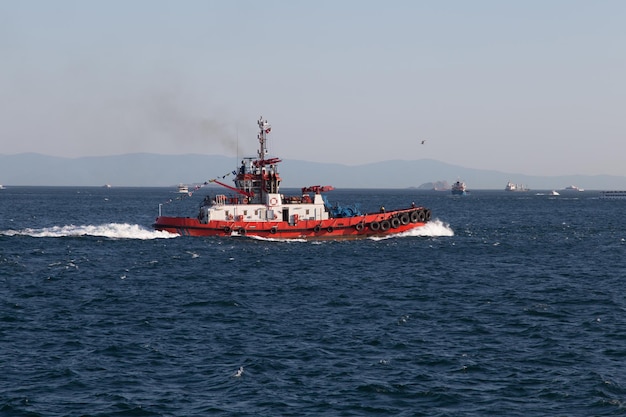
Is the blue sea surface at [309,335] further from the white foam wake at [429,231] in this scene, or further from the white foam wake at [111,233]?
the white foam wake at [429,231]

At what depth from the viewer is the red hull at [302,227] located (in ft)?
233

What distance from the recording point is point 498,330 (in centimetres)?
3484

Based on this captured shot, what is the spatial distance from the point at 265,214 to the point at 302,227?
3475 mm

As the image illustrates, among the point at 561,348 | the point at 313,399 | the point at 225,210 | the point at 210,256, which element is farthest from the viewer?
the point at 225,210

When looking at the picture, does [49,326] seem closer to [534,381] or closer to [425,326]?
[425,326]

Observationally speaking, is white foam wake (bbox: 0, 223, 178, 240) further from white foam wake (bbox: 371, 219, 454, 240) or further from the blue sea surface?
white foam wake (bbox: 371, 219, 454, 240)

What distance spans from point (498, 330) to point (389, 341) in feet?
17.7

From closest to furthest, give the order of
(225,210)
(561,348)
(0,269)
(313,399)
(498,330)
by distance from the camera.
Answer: (313,399), (561,348), (498,330), (0,269), (225,210)

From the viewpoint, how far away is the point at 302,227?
7150 cm

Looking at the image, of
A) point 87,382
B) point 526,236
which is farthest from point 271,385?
point 526,236

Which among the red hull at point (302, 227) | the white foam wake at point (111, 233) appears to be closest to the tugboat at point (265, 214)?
the red hull at point (302, 227)

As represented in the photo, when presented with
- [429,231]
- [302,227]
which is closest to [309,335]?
[302,227]

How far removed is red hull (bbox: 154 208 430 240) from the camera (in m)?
71.1

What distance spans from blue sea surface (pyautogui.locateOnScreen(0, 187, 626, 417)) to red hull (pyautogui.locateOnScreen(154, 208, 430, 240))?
7.00 meters
